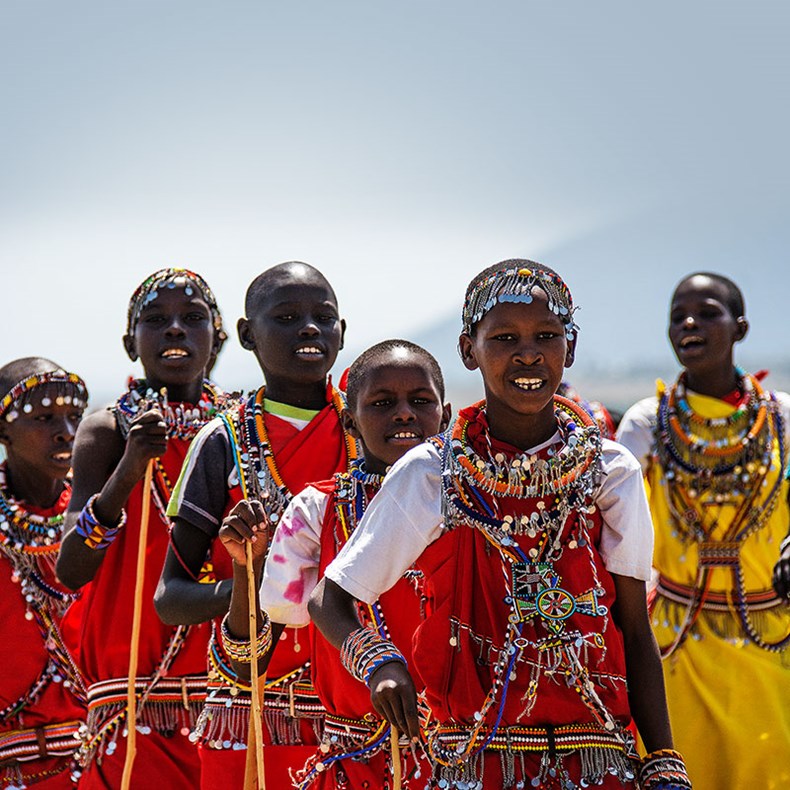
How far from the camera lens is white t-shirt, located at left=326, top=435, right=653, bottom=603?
4.21 metres

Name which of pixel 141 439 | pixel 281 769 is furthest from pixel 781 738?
pixel 141 439

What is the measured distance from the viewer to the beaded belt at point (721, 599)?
307 inches

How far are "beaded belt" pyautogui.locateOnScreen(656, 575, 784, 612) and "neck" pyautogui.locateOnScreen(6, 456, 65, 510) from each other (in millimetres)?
3197

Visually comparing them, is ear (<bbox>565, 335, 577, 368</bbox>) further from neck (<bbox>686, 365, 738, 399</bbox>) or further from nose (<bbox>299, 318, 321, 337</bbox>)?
neck (<bbox>686, 365, 738, 399</bbox>)

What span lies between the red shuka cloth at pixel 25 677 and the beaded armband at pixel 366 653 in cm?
355

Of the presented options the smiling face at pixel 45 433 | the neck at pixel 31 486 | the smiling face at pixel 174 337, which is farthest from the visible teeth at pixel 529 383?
the neck at pixel 31 486

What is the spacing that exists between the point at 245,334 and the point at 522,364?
2204 mm

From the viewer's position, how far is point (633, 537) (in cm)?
429

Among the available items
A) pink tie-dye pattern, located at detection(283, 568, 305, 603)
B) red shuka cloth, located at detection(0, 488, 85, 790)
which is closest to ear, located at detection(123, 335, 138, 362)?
red shuka cloth, located at detection(0, 488, 85, 790)

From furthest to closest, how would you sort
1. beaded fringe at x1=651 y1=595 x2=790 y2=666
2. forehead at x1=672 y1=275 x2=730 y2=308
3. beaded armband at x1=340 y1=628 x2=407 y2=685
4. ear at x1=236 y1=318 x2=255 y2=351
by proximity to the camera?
forehead at x1=672 y1=275 x2=730 y2=308 < beaded fringe at x1=651 y1=595 x2=790 y2=666 < ear at x1=236 y1=318 x2=255 y2=351 < beaded armband at x1=340 y1=628 x2=407 y2=685

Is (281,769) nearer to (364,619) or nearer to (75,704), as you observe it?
(364,619)

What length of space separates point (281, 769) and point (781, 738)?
3097 mm

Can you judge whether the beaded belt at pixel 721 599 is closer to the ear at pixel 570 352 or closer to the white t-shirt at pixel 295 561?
the white t-shirt at pixel 295 561

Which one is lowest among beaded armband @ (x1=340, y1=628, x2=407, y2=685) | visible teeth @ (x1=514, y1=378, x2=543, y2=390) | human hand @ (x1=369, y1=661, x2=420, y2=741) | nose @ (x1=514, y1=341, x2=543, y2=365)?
human hand @ (x1=369, y1=661, x2=420, y2=741)
